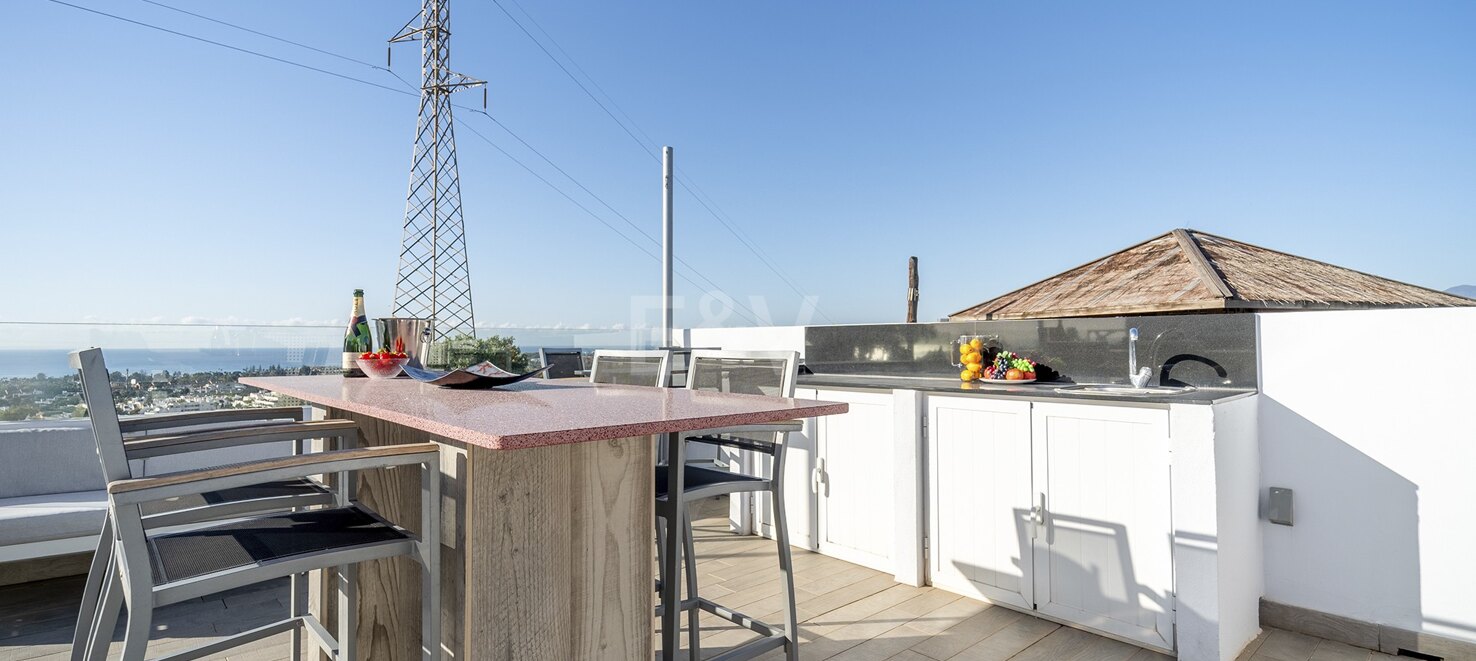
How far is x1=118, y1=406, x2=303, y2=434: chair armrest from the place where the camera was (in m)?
1.73

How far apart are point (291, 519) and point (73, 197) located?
525 centimetres

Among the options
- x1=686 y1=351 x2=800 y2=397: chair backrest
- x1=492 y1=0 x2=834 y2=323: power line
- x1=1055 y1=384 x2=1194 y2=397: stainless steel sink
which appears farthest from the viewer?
x1=492 y1=0 x2=834 y2=323: power line

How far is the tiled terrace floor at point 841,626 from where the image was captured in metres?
2.19

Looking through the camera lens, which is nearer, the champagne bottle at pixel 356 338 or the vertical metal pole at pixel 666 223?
the champagne bottle at pixel 356 338

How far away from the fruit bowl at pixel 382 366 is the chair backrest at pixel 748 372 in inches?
35.7

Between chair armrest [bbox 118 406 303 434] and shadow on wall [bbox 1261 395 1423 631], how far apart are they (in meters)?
3.39

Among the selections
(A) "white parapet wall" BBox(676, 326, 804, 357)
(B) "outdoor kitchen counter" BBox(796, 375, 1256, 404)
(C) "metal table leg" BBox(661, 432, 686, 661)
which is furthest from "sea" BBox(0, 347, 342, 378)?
(C) "metal table leg" BBox(661, 432, 686, 661)

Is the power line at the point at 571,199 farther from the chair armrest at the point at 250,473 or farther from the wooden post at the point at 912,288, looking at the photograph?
the chair armrest at the point at 250,473

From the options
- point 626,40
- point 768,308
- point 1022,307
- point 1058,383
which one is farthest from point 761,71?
point 1058,383

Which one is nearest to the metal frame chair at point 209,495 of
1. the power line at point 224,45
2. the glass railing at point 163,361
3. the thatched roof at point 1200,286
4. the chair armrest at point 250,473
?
the chair armrest at point 250,473

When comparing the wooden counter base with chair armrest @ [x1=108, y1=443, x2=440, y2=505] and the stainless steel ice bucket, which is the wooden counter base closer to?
chair armrest @ [x1=108, y1=443, x2=440, y2=505]

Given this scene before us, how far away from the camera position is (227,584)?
3.40ft

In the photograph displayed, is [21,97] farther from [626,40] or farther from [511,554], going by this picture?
[511,554]

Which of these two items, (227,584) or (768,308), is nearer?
(227,584)
